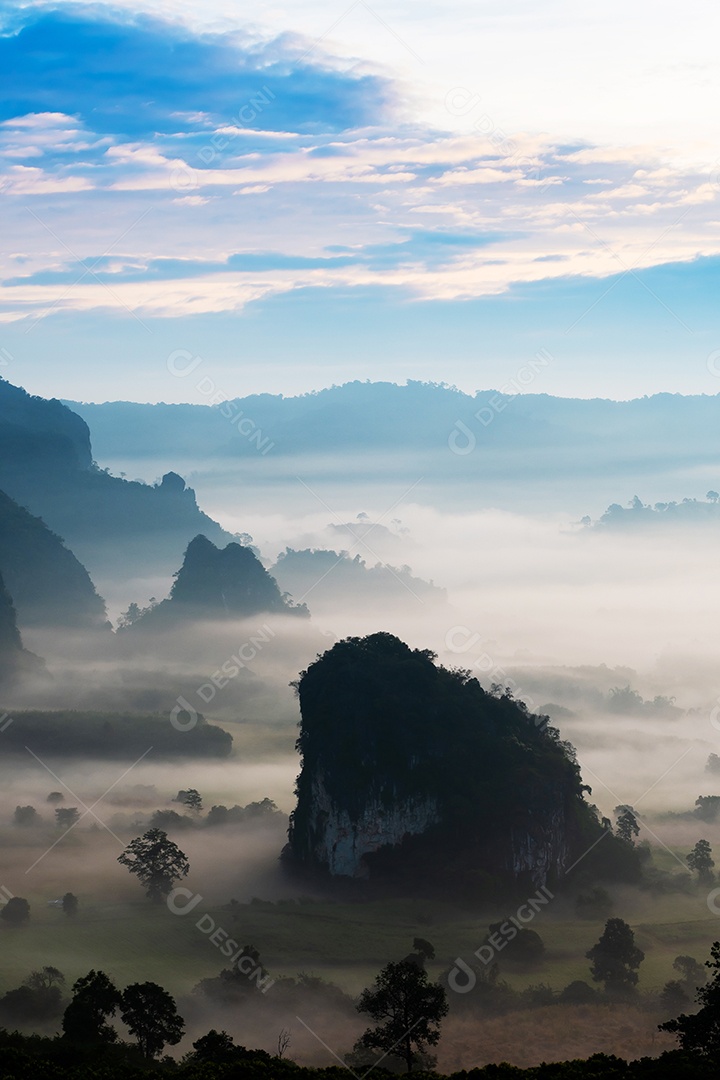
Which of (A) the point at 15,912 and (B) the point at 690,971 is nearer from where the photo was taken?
(B) the point at 690,971

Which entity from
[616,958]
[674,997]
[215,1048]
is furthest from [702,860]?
[215,1048]

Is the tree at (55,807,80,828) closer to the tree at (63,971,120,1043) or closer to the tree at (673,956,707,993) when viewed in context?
the tree at (63,971,120,1043)

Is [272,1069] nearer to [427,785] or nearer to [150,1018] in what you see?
[150,1018]

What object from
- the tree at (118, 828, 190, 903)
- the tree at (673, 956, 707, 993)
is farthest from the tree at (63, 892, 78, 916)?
the tree at (673, 956, 707, 993)

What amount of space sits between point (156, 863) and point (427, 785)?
837 inches

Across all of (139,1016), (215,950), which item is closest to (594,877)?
(215,950)

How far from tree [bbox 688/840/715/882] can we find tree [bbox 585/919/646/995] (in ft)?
53.2

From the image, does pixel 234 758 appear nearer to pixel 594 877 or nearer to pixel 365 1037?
pixel 594 877

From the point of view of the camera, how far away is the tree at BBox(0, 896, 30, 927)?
78.8 m

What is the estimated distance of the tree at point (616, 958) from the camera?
69.6 meters

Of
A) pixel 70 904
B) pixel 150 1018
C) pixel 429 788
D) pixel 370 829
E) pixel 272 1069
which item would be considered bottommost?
pixel 272 1069

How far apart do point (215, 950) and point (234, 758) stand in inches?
2200

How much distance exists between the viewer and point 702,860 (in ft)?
290

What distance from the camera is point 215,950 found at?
73.5 meters
